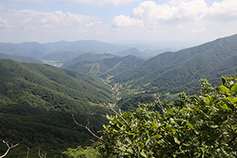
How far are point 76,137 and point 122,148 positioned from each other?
147324 mm

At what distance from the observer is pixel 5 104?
185 metres

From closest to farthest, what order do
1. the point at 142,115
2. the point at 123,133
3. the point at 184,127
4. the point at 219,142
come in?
the point at 219,142 < the point at 184,127 < the point at 123,133 < the point at 142,115

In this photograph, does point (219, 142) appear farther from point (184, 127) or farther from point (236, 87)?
point (236, 87)

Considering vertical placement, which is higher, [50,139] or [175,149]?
[175,149]

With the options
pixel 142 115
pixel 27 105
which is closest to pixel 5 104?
pixel 27 105

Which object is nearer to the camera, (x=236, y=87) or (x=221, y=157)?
(x=236, y=87)

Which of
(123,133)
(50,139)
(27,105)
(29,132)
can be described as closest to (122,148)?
(123,133)

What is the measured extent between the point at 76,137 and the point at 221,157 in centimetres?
14845

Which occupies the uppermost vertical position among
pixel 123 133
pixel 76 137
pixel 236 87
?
pixel 236 87

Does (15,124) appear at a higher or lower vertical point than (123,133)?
lower

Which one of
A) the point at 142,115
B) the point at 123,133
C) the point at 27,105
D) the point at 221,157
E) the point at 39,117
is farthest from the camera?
the point at 27,105

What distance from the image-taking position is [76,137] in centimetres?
13425

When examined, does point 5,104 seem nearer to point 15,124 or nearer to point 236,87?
point 15,124

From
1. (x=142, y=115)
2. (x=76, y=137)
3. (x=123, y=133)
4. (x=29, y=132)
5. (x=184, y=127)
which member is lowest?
(x=76, y=137)
